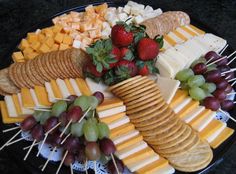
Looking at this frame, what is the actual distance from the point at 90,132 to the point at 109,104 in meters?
0.19

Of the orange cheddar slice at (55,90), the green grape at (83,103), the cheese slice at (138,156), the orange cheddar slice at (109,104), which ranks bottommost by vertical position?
the cheese slice at (138,156)

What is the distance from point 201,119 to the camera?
1.40m

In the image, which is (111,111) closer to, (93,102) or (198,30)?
(93,102)

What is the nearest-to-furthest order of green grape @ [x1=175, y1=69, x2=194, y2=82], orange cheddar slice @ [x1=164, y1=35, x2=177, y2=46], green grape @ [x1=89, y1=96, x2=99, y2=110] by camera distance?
green grape @ [x1=89, y1=96, x2=99, y2=110], green grape @ [x1=175, y1=69, x2=194, y2=82], orange cheddar slice @ [x1=164, y1=35, x2=177, y2=46]

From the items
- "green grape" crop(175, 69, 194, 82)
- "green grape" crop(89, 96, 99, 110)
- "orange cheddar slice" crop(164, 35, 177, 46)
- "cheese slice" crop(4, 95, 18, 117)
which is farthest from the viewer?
"orange cheddar slice" crop(164, 35, 177, 46)

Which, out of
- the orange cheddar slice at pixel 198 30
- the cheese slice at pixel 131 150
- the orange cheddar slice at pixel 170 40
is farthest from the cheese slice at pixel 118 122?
the orange cheddar slice at pixel 198 30

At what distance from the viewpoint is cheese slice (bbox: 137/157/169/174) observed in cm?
121

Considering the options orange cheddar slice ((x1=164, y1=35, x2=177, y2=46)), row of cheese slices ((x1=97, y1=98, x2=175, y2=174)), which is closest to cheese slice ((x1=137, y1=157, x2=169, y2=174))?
row of cheese slices ((x1=97, y1=98, x2=175, y2=174))

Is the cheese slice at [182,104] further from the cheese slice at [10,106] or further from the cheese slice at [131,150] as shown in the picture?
the cheese slice at [10,106]

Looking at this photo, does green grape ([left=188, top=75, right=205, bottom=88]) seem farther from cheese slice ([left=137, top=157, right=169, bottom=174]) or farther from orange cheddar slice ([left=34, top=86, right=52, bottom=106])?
orange cheddar slice ([left=34, top=86, right=52, bottom=106])

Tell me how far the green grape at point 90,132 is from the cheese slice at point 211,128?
420mm

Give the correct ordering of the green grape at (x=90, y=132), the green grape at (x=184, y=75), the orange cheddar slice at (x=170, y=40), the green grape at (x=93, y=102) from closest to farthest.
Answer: the green grape at (x=90, y=132) < the green grape at (x=93, y=102) < the green grape at (x=184, y=75) < the orange cheddar slice at (x=170, y=40)

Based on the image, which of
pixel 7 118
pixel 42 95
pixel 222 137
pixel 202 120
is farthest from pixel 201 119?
pixel 7 118

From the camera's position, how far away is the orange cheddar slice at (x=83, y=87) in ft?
4.82
